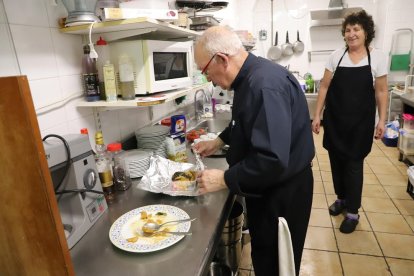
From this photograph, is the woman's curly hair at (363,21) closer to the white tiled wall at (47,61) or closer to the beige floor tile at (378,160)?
the white tiled wall at (47,61)

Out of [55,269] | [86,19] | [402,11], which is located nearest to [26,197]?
[55,269]

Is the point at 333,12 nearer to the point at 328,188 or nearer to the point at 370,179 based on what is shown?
the point at 370,179

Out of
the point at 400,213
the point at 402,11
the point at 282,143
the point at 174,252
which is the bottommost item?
the point at 400,213

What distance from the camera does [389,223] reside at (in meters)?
2.14

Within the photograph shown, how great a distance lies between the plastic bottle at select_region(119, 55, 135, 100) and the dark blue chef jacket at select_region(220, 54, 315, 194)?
522 millimetres

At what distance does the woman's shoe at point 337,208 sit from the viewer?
7.49 feet

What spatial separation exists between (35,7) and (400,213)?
2738 millimetres

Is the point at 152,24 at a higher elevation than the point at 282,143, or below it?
higher

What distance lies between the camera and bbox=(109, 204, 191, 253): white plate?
0.85 meters

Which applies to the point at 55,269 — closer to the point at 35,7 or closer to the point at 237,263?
the point at 35,7

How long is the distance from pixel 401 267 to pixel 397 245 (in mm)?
222

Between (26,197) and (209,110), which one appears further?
(209,110)

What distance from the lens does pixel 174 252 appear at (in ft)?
2.76

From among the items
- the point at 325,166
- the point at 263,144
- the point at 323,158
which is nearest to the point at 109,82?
the point at 263,144
